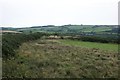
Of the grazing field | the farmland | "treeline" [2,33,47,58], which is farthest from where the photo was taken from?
"treeline" [2,33,47,58]

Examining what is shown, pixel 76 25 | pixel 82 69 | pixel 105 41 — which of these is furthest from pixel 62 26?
pixel 82 69

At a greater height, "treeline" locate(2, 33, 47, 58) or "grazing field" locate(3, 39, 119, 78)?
"treeline" locate(2, 33, 47, 58)

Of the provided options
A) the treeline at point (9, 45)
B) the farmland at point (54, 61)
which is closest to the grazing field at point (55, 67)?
the farmland at point (54, 61)

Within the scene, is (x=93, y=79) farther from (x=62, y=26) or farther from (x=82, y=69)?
(x=62, y=26)

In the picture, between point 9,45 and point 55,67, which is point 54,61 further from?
point 9,45

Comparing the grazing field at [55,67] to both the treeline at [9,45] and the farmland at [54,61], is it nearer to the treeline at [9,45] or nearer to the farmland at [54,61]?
the farmland at [54,61]

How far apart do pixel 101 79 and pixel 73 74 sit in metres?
1.87

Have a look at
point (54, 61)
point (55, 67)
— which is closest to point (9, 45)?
point (54, 61)

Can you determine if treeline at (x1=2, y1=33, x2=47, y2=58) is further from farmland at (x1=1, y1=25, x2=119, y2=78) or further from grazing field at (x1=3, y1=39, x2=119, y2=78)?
grazing field at (x1=3, y1=39, x2=119, y2=78)

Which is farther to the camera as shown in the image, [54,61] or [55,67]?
[54,61]

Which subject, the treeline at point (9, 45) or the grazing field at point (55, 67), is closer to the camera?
the grazing field at point (55, 67)

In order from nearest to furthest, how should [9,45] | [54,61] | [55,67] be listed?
[55,67]
[9,45]
[54,61]

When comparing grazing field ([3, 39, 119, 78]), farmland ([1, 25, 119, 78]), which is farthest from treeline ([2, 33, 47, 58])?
grazing field ([3, 39, 119, 78])

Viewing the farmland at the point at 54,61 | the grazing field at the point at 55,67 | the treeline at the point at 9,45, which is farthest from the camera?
the treeline at the point at 9,45
